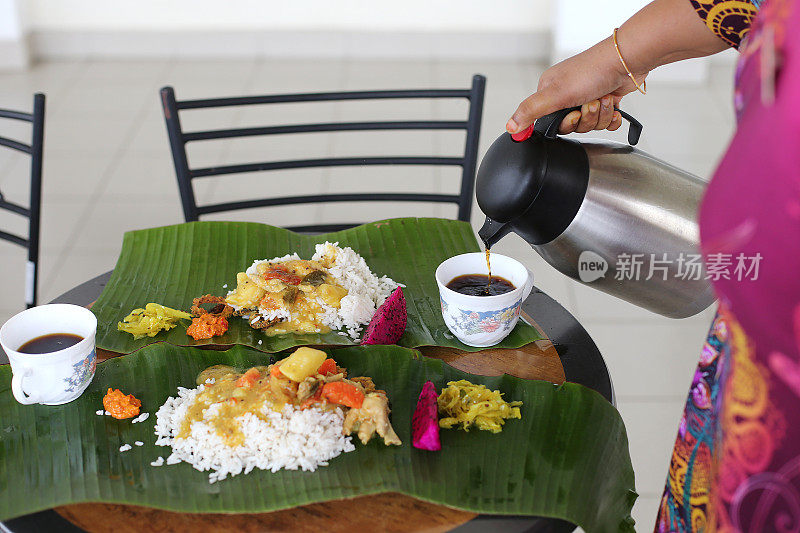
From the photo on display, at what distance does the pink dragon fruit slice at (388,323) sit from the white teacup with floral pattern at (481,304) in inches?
2.8

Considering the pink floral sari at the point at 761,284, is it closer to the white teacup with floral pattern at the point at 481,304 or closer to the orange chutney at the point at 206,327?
the white teacup with floral pattern at the point at 481,304

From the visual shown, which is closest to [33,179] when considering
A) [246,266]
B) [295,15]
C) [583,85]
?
[246,266]

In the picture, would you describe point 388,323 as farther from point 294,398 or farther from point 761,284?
point 761,284

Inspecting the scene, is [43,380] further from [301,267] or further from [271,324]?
[301,267]

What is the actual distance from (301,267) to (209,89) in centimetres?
339

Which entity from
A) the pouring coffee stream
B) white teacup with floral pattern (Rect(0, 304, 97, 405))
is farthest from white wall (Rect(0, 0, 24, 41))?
the pouring coffee stream

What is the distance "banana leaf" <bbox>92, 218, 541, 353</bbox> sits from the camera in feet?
4.24

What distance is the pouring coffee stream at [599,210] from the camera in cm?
112

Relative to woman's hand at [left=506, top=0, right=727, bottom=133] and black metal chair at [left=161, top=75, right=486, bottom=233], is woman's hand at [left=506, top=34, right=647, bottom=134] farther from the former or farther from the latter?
black metal chair at [left=161, top=75, right=486, bottom=233]

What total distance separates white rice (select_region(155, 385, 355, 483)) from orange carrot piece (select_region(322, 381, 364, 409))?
26 millimetres

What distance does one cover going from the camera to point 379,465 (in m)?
1.02

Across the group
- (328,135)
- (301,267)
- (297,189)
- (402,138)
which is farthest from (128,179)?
(301,267)

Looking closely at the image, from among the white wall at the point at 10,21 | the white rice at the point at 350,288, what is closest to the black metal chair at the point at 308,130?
the white rice at the point at 350,288

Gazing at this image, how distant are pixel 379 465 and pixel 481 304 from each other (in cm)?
33
